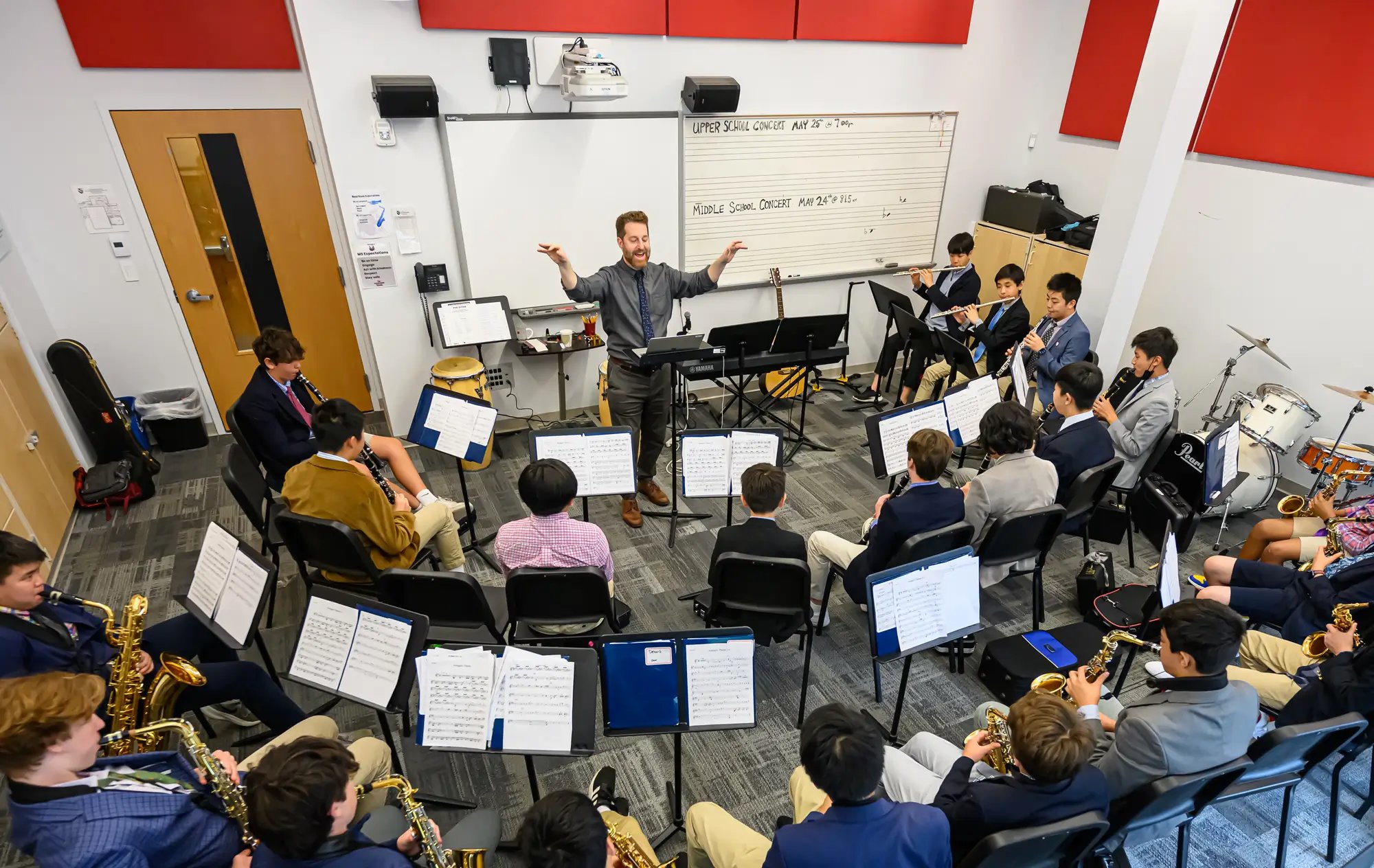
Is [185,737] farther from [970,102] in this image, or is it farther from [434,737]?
[970,102]

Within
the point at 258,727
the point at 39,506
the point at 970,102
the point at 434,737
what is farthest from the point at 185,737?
the point at 970,102

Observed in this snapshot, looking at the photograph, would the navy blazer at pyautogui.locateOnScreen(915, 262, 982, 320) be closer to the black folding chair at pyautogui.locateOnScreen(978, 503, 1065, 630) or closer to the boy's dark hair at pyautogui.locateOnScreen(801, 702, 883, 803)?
the black folding chair at pyautogui.locateOnScreen(978, 503, 1065, 630)

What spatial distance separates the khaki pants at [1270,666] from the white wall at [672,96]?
4394 mm

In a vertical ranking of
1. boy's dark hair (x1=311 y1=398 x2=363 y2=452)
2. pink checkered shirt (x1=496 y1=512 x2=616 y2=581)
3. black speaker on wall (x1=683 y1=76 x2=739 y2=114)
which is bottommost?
pink checkered shirt (x1=496 y1=512 x2=616 y2=581)

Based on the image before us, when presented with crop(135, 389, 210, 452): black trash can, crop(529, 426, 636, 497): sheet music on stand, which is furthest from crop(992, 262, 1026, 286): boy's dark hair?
crop(135, 389, 210, 452): black trash can

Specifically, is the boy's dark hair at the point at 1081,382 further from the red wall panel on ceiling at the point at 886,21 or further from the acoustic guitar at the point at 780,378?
the red wall panel on ceiling at the point at 886,21

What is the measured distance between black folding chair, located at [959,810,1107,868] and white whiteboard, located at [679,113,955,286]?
16.4ft

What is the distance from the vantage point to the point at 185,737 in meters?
2.29

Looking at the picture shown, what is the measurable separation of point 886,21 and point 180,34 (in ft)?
17.6

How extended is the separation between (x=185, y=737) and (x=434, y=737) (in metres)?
0.82

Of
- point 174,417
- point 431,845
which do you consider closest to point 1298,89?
point 431,845

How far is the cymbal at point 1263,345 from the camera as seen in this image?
189 inches

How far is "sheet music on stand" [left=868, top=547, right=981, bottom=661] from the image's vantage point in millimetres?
2779

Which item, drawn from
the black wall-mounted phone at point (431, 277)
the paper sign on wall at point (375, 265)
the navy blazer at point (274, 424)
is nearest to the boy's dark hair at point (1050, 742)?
the navy blazer at point (274, 424)
